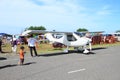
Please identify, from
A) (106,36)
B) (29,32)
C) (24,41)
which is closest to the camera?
(29,32)

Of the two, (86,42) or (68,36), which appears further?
(68,36)

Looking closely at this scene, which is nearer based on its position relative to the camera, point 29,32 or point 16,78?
point 16,78

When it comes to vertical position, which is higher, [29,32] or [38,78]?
[29,32]

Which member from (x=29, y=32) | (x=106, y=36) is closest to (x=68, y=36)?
(x=29, y=32)

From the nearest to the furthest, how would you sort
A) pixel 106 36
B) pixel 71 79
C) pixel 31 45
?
pixel 71 79
pixel 31 45
pixel 106 36

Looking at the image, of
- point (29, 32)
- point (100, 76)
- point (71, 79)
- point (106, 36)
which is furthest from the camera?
point (106, 36)

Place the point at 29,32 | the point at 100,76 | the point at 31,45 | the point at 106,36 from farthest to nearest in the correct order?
the point at 106,36, the point at 29,32, the point at 31,45, the point at 100,76

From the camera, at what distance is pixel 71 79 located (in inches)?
389

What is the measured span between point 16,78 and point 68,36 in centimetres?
1721

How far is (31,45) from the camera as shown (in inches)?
813

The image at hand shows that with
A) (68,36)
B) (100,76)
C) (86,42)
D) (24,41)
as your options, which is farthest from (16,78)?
(24,41)

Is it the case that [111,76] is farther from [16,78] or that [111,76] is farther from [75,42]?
[75,42]

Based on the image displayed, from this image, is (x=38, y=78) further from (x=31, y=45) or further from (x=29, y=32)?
(x=29, y=32)

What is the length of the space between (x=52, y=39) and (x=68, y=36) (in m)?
1.85
